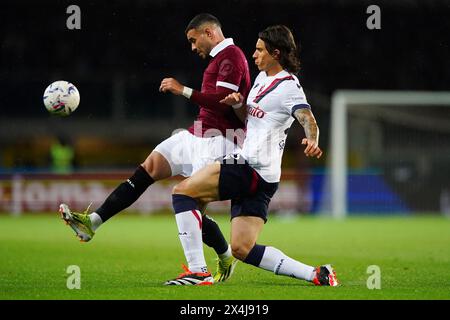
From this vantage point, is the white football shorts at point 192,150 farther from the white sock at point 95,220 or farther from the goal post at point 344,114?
the goal post at point 344,114

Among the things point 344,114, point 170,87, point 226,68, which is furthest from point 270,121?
point 344,114

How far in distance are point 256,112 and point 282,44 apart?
536mm

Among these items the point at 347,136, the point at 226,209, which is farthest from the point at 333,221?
the point at 347,136

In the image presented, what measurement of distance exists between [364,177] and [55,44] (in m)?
11.0

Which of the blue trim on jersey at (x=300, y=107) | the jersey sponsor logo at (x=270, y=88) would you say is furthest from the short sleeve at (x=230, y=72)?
the blue trim on jersey at (x=300, y=107)

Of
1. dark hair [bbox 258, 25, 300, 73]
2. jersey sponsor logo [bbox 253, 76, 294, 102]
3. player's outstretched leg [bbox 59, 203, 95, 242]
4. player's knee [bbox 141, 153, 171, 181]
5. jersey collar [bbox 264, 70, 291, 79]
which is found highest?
dark hair [bbox 258, 25, 300, 73]

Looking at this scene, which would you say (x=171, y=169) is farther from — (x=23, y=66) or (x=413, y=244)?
(x=23, y=66)

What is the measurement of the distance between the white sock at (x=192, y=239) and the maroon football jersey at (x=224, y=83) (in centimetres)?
88

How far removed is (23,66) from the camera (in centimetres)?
2578

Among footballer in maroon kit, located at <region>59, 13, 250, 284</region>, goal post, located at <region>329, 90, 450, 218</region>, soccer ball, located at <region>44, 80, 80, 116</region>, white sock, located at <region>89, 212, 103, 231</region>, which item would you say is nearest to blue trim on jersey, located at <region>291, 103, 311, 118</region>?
footballer in maroon kit, located at <region>59, 13, 250, 284</region>

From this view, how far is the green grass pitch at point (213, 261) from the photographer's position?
5961mm

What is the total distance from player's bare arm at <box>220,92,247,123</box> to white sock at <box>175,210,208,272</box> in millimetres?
833

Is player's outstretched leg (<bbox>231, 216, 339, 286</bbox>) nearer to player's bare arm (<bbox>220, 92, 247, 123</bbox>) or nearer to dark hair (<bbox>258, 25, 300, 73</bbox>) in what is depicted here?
player's bare arm (<bbox>220, 92, 247, 123</bbox>)

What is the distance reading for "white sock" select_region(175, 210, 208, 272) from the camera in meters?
6.36
